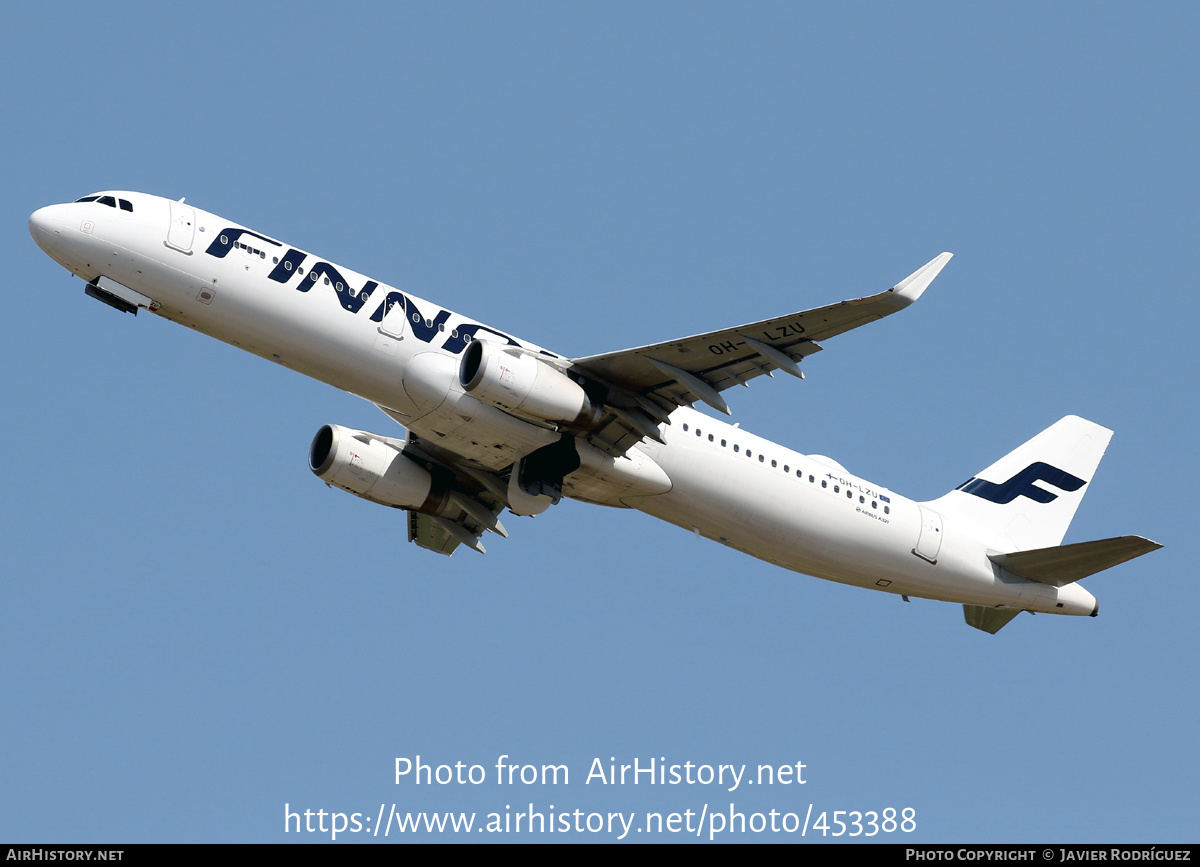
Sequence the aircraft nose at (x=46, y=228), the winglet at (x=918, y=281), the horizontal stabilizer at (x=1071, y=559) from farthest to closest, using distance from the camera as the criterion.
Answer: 1. the horizontal stabilizer at (x=1071, y=559)
2. the aircraft nose at (x=46, y=228)
3. the winglet at (x=918, y=281)

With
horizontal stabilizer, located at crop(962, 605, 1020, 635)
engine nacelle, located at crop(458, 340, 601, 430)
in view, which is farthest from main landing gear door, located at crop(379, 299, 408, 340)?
horizontal stabilizer, located at crop(962, 605, 1020, 635)

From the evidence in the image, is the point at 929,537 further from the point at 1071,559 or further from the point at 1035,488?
the point at 1035,488

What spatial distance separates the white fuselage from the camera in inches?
1196

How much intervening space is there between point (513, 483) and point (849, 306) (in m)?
9.65

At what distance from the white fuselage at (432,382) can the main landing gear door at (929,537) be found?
0.20ft

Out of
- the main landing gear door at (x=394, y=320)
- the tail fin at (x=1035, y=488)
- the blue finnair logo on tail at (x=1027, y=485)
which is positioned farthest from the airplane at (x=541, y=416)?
the blue finnair logo on tail at (x=1027, y=485)

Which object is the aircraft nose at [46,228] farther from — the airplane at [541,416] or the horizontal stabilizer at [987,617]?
the horizontal stabilizer at [987,617]

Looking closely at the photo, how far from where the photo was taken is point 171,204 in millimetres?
31125

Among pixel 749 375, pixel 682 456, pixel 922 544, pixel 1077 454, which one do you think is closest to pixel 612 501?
pixel 682 456

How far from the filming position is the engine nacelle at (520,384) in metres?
30.5

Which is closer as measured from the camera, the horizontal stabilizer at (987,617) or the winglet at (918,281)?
the winglet at (918,281)

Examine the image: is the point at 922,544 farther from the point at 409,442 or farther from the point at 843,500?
the point at 409,442

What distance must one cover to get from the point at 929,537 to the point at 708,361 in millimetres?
10034
